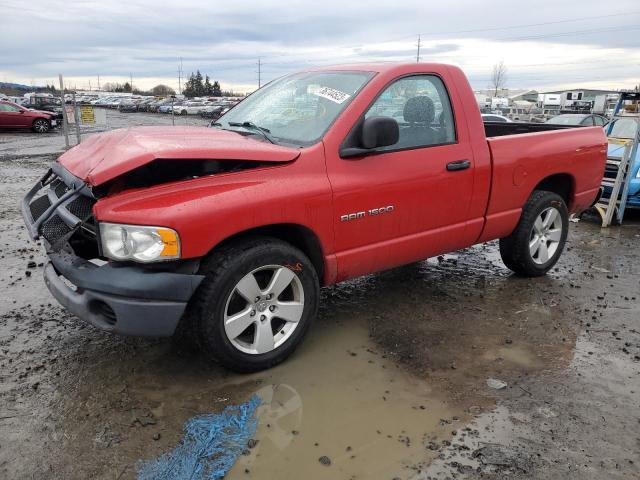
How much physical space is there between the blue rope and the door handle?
2216 millimetres

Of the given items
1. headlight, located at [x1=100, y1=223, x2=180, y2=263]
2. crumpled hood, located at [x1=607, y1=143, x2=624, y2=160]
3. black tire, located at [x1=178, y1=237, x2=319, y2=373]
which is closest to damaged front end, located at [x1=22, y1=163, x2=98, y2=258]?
headlight, located at [x1=100, y1=223, x2=180, y2=263]

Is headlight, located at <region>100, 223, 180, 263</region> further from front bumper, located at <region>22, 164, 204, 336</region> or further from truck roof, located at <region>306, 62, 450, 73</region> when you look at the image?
truck roof, located at <region>306, 62, 450, 73</region>

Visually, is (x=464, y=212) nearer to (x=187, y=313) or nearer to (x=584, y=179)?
(x=584, y=179)

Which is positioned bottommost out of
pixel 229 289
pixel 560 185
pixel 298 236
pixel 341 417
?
pixel 341 417

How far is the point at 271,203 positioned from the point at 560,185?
3.48m

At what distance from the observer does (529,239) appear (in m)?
4.96

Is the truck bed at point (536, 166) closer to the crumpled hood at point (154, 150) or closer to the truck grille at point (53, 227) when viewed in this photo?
the crumpled hood at point (154, 150)

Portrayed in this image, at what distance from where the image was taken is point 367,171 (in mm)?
3533

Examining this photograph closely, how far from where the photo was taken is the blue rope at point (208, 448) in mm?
2486

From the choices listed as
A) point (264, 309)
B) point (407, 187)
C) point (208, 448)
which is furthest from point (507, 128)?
point (208, 448)

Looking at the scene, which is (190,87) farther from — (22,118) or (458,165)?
(458,165)

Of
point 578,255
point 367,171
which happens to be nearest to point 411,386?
point 367,171

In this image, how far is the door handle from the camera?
398 centimetres

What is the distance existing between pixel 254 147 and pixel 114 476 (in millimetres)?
1903
